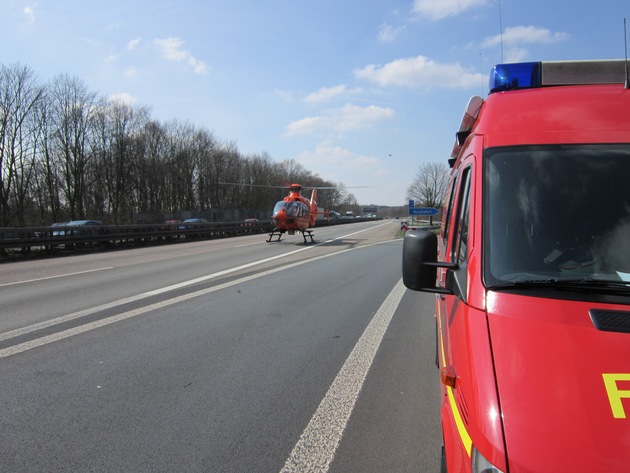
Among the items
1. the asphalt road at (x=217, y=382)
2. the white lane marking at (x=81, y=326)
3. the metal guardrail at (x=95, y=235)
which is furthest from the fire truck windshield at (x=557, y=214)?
the metal guardrail at (x=95, y=235)

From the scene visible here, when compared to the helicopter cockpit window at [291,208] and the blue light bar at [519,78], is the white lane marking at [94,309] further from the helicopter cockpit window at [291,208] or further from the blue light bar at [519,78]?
the helicopter cockpit window at [291,208]

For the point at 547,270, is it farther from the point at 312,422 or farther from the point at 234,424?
the point at 234,424

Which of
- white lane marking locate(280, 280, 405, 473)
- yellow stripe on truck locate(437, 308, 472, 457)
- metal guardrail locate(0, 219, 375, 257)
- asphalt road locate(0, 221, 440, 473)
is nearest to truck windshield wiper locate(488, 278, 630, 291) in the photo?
yellow stripe on truck locate(437, 308, 472, 457)

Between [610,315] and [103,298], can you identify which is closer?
[610,315]

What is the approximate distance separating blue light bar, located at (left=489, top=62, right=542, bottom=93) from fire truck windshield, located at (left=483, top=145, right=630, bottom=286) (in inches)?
35.3

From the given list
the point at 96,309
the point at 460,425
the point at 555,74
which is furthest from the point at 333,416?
the point at 96,309

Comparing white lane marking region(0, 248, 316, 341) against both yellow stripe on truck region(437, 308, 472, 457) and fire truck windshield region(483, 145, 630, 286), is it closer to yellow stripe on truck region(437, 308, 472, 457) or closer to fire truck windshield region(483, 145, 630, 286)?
yellow stripe on truck region(437, 308, 472, 457)

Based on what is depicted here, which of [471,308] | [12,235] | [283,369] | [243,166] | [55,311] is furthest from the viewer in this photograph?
[243,166]

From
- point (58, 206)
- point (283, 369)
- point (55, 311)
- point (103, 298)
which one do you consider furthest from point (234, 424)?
point (58, 206)

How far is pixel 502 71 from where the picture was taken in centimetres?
326

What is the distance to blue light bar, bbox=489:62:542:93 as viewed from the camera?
3176 millimetres

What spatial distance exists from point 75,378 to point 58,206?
59.4m

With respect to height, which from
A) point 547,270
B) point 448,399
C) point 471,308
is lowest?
point 448,399

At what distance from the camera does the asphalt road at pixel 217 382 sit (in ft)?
10.4
